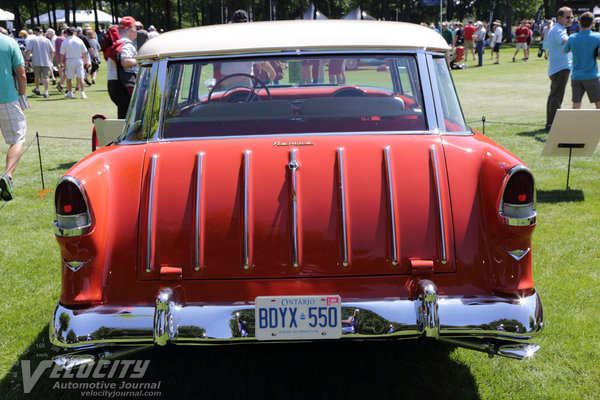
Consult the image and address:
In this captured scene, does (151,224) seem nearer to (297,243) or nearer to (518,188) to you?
(297,243)

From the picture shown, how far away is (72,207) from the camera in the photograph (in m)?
3.04

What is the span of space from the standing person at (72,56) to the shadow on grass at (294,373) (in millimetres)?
16231

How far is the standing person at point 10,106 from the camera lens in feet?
25.3

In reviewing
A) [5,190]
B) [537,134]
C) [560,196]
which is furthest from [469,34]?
[5,190]

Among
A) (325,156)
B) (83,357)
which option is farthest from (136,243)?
(325,156)

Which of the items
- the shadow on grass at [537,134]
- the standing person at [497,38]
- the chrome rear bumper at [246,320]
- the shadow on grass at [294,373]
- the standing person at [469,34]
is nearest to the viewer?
the chrome rear bumper at [246,320]

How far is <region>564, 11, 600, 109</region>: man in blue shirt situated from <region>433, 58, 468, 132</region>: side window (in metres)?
7.66

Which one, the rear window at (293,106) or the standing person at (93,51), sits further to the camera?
the standing person at (93,51)

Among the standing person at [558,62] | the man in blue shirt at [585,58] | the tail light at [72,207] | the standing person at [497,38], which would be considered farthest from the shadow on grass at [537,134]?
the standing person at [497,38]

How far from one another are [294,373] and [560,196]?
4849mm

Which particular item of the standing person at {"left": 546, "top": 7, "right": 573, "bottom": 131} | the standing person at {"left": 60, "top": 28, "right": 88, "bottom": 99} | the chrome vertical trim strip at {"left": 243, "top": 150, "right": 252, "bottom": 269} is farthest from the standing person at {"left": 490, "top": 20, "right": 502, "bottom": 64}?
the chrome vertical trim strip at {"left": 243, "top": 150, "right": 252, "bottom": 269}

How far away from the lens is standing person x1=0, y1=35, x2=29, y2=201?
25.3ft

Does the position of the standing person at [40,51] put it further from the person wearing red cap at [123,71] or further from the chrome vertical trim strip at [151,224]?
the chrome vertical trim strip at [151,224]

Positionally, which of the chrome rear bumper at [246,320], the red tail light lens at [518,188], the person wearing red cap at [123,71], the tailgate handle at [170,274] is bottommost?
the chrome rear bumper at [246,320]
